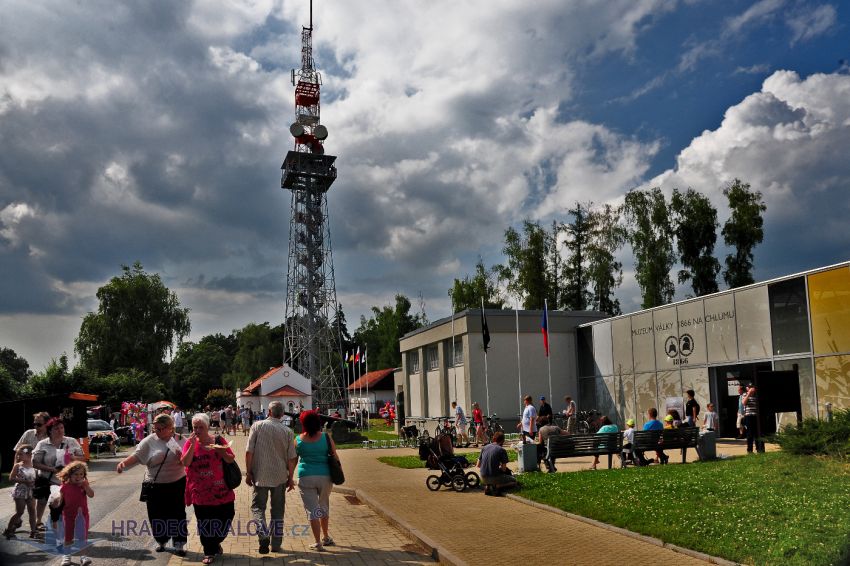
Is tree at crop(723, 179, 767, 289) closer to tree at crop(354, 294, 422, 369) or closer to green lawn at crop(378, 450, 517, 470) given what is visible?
green lawn at crop(378, 450, 517, 470)

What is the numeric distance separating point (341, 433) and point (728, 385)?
16784 mm

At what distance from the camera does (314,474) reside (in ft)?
30.3

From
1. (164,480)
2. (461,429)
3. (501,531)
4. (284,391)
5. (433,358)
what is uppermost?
(433,358)

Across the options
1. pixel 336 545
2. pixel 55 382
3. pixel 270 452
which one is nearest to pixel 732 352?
pixel 336 545

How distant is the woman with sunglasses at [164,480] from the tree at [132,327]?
199 ft

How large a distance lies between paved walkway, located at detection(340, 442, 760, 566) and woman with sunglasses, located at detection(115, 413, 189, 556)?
124 inches

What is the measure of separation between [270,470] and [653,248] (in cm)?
3829

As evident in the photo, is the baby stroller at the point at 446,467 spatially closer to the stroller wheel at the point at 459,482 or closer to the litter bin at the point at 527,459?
the stroller wheel at the point at 459,482

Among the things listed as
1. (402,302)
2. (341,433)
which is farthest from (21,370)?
(341,433)

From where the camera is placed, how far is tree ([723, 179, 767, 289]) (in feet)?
131

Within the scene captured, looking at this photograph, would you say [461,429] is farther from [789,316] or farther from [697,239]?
[697,239]

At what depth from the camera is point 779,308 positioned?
23.1 metres

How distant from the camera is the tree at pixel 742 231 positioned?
39844 mm

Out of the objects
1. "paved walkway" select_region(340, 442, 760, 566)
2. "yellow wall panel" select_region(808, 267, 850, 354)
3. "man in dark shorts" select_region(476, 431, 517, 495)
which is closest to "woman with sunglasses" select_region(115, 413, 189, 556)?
"paved walkway" select_region(340, 442, 760, 566)
